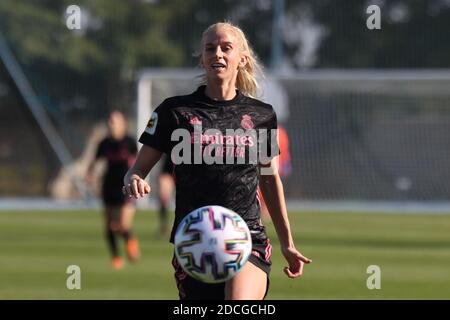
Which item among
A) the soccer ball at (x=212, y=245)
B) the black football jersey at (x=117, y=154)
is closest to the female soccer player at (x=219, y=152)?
the soccer ball at (x=212, y=245)

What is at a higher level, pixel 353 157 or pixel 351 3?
pixel 351 3

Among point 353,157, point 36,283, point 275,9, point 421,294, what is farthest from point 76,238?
point 275,9

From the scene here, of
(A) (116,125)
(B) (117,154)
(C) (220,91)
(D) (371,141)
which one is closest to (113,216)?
(B) (117,154)

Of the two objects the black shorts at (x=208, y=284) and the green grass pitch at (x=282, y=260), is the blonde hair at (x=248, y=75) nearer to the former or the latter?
the black shorts at (x=208, y=284)

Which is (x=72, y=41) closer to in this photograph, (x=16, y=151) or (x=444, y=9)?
(x=16, y=151)

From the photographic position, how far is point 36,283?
13.4 meters

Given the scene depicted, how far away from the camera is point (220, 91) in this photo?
658 cm

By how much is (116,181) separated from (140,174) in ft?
32.8

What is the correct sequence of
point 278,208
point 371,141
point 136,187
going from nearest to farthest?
point 136,187
point 278,208
point 371,141

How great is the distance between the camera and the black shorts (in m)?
6.34

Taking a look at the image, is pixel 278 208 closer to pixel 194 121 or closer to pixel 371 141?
pixel 194 121

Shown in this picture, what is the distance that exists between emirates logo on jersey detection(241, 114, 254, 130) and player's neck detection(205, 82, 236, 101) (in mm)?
157

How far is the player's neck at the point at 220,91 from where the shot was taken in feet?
21.6

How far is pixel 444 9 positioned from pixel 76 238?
19.1m
